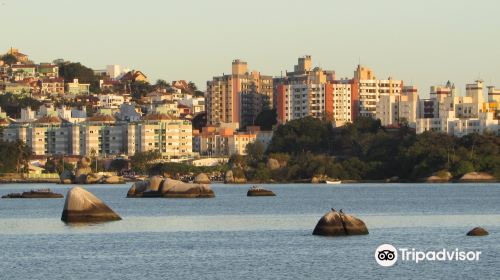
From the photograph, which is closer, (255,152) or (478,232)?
(478,232)

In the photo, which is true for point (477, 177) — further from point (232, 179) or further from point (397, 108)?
point (397, 108)

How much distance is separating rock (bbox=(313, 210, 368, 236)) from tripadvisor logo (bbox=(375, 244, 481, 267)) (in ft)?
11.6

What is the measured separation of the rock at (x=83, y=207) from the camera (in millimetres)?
59447

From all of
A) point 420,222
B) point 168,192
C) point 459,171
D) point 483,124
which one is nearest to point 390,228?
point 420,222

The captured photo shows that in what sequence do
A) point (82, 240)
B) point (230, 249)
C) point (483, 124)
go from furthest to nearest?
point (483, 124)
point (82, 240)
point (230, 249)

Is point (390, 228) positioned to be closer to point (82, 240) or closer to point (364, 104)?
point (82, 240)

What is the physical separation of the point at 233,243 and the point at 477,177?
93379mm

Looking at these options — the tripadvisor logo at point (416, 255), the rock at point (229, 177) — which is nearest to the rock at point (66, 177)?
the rock at point (229, 177)

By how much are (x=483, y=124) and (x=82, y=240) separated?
11407 centimetres

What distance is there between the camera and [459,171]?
142375 mm

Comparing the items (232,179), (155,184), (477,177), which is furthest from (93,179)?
(155,184)

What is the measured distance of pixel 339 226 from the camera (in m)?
49.8

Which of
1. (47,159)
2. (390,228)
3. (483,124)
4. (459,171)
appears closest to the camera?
(390,228)

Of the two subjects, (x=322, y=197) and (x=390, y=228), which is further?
(x=322, y=197)
